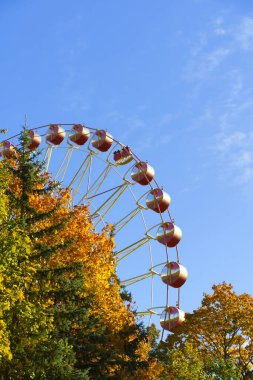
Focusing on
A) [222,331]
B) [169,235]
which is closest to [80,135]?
[169,235]

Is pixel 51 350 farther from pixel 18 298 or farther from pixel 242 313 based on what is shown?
pixel 242 313

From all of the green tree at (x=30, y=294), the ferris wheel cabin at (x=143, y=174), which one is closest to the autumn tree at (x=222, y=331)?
the ferris wheel cabin at (x=143, y=174)

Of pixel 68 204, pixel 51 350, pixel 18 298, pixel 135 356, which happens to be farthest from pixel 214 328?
pixel 18 298

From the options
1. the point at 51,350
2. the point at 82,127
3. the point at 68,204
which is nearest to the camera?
the point at 51,350

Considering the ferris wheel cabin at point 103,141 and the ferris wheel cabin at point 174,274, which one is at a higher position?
the ferris wheel cabin at point 103,141

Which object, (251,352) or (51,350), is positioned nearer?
(51,350)

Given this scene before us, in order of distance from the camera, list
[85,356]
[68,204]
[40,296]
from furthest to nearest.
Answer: [68,204], [85,356], [40,296]

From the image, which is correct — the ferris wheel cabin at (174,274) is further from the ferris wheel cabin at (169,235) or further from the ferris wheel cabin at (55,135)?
the ferris wheel cabin at (55,135)

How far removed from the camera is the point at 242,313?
116 feet

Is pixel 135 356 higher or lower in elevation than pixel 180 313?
lower

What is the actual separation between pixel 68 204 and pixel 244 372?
14.6m

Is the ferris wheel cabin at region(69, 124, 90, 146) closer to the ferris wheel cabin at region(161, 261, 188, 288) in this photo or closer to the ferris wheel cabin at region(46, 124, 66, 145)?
the ferris wheel cabin at region(46, 124, 66, 145)

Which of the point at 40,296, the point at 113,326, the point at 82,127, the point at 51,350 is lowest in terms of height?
the point at 51,350

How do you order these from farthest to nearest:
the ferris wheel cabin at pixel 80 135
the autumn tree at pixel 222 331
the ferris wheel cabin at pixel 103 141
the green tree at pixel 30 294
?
the ferris wheel cabin at pixel 80 135 < the ferris wheel cabin at pixel 103 141 < the autumn tree at pixel 222 331 < the green tree at pixel 30 294
